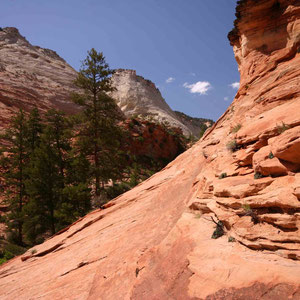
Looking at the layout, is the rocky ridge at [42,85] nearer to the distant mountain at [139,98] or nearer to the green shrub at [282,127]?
the distant mountain at [139,98]

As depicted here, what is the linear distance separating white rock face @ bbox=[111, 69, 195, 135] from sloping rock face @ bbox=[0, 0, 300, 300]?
4806 centimetres

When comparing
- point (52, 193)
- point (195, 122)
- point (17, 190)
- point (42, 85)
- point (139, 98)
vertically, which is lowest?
point (52, 193)

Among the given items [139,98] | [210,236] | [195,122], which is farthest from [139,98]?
[210,236]

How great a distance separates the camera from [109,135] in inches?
664

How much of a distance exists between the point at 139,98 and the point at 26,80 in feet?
95.0

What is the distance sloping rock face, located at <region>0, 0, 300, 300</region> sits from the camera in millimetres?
3316

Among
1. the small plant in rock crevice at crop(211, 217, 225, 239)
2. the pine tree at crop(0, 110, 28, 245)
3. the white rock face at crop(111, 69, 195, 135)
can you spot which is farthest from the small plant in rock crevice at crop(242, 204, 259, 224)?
the white rock face at crop(111, 69, 195, 135)

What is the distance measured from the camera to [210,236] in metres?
4.43

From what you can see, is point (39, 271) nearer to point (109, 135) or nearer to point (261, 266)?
point (261, 266)

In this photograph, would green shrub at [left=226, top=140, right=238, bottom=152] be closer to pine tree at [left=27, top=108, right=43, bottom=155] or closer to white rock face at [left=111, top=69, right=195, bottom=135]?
pine tree at [left=27, top=108, right=43, bottom=155]

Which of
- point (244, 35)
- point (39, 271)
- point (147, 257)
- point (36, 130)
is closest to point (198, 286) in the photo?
point (147, 257)

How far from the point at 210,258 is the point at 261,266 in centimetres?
90

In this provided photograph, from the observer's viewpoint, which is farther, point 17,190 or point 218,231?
point 17,190

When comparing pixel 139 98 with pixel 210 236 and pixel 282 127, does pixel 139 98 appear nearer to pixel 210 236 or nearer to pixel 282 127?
pixel 282 127
